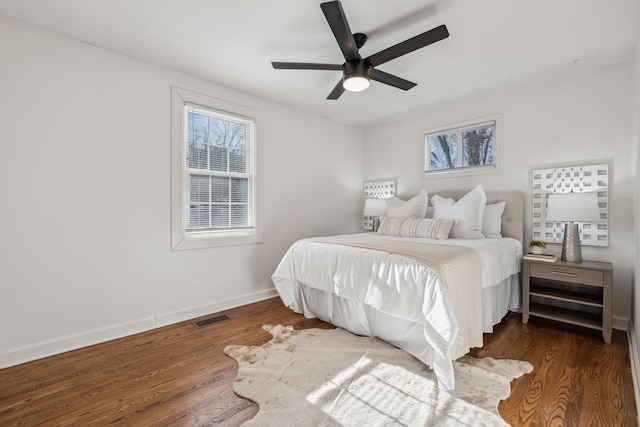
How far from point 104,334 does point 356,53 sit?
3158 millimetres

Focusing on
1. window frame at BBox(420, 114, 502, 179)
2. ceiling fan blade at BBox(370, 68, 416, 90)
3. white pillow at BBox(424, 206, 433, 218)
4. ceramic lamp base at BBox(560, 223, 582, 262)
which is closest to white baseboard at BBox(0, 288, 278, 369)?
white pillow at BBox(424, 206, 433, 218)

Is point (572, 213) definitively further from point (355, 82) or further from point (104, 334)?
point (104, 334)

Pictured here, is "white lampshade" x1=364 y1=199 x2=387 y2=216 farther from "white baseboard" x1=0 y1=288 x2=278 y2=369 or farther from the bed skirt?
"white baseboard" x1=0 y1=288 x2=278 y2=369

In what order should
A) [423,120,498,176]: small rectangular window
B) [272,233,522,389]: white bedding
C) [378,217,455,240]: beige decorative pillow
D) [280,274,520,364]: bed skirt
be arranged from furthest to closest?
[423,120,498,176]: small rectangular window
[378,217,455,240]: beige decorative pillow
[280,274,520,364]: bed skirt
[272,233,522,389]: white bedding

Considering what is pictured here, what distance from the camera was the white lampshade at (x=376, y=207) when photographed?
4320 mm

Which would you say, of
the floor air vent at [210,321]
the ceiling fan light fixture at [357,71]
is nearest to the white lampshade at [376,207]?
the ceiling fan light fixture at [357,71]

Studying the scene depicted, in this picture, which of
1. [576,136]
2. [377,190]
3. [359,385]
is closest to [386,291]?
[359,385]

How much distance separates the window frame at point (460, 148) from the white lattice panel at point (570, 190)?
1.54ft

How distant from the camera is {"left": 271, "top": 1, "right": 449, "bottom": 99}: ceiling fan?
1911 millimetres

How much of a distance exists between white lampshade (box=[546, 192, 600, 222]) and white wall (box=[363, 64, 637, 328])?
1.54ft

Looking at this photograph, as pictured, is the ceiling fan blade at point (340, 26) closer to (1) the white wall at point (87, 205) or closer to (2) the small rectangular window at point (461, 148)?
(1) the white wall at point (87, 205)

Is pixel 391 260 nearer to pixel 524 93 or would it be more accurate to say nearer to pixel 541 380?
pixel 541 380

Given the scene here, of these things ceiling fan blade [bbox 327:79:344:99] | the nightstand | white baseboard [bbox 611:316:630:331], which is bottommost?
white baseboard [bbox 611:316:630:331]

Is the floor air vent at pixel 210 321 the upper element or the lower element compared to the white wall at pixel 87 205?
lower
